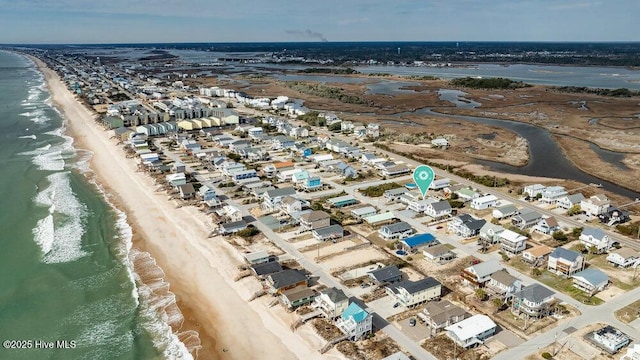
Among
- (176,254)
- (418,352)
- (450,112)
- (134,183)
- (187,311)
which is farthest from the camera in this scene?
(450,112)

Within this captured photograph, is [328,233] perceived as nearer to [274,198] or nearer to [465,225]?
[274,198]

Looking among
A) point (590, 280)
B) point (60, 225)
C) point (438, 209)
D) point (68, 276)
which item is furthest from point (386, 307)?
point (60, 225)

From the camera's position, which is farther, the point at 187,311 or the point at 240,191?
the point at 240,191

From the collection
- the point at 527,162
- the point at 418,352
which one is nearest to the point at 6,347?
the point at 418,352

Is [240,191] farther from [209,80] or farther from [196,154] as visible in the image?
[209,80]

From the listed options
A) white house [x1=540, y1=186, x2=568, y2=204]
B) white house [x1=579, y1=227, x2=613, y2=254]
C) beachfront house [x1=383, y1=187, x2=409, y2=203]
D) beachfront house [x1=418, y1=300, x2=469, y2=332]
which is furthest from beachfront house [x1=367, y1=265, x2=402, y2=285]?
white house [x1=540, y1=186, x2=568, y2=204]

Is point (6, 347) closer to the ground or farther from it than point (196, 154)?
closer to the ground
